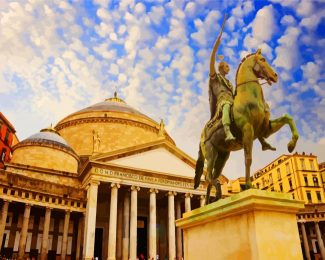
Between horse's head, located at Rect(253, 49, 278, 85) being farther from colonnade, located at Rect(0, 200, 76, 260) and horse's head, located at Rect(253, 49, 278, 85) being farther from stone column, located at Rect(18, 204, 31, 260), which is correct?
stone column, located at Rect(18, 204, 31, 260)

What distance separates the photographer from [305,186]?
4575cm

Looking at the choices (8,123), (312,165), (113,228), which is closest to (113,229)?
(113,228)

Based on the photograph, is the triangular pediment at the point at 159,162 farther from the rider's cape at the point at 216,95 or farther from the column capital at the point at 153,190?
the rider's cape at the point at 216,95

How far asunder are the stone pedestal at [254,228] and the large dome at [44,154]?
28438 millimetres

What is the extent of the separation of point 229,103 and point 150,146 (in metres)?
23.9

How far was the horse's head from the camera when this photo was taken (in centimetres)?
586

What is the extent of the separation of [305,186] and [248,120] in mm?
45781

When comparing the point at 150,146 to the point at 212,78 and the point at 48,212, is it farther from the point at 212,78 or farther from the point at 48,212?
the point at 212,78

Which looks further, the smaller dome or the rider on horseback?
the smaller dome

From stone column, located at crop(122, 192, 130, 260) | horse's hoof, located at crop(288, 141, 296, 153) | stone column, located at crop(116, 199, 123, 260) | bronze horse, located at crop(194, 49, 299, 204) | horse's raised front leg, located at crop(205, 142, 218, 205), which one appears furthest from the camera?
stone column, located at crop(116, 199, 123, 260)

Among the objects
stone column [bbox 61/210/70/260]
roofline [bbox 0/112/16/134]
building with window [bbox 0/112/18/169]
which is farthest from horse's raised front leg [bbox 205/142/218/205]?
roofline [bbox 0/112/16/134]

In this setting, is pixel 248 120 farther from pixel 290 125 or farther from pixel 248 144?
pixel 290 125

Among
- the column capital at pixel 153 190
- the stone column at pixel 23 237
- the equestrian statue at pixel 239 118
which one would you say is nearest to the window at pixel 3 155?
the stone column at pixel 23 237

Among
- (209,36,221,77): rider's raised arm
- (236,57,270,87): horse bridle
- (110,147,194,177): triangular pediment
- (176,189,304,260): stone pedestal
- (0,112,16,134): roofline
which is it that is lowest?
(176,189,304,260): stone pedestal
